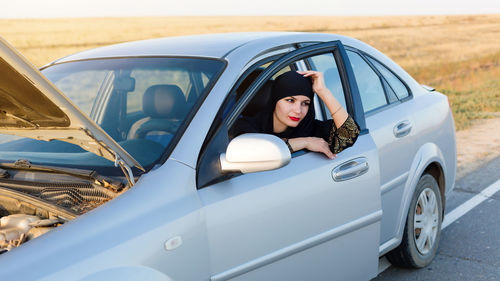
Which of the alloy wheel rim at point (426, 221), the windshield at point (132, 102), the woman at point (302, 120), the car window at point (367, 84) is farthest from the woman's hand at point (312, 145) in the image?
the alloy wheel rim at point (426, 221)

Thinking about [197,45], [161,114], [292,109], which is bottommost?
[292,109]

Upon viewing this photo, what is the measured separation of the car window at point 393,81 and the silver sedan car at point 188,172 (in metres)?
0.26

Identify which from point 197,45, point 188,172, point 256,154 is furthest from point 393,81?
point 188,172

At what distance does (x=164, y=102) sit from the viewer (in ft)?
10.6

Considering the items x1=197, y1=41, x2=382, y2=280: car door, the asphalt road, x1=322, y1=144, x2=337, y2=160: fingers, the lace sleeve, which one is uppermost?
the lace sleeve

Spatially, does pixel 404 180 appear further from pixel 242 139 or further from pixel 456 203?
pixel 456 203

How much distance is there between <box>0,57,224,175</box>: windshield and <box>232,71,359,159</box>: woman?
326 mm

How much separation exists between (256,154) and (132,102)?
1.26 meters

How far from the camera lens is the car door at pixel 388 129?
12.5 ft

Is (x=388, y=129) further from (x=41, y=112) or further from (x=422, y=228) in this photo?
(x=41, y=112)

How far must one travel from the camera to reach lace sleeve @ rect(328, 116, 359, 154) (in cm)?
331

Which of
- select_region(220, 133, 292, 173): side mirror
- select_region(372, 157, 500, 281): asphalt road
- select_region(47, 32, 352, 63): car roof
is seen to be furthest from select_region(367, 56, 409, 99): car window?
select_region(220, 133, 292, 173): side mirror

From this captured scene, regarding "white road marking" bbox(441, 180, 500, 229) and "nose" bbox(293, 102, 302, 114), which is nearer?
"nose" bbox(293, 102, 302, 114)

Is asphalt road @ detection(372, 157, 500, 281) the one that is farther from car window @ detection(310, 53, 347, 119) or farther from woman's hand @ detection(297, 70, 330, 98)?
woman's hand @ detection(297, 70, 330, 98)
